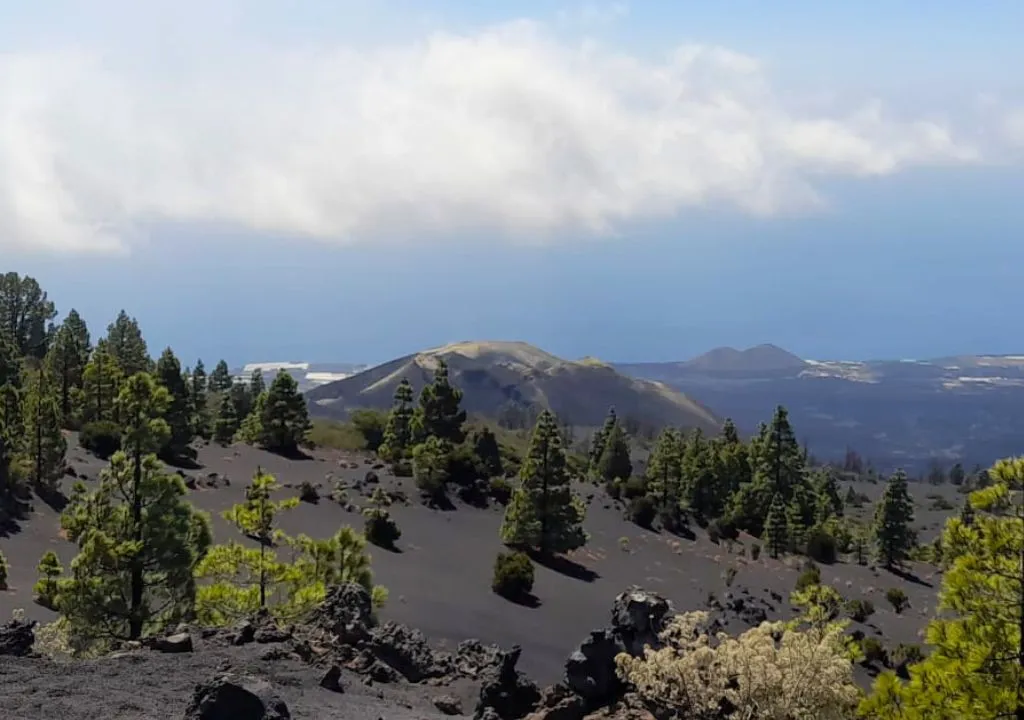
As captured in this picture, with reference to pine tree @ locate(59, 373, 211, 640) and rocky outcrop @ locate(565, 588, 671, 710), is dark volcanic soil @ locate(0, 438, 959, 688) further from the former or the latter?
rocky outcrop @ locate(565, 588, 671, 710)

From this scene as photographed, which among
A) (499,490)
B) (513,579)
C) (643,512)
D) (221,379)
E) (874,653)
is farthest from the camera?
(221,379)

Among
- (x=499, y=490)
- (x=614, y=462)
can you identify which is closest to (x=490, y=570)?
(x=499, y=490)

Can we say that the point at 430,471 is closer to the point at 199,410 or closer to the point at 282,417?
the point at 282,417

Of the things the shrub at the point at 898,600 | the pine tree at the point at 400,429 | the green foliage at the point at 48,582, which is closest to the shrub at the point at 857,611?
the shrub at the point at 898,600

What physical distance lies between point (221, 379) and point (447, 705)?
65.4 meters

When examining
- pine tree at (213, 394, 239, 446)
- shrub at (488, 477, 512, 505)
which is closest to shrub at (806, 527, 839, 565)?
shrub at (488, 477, 512, 505)

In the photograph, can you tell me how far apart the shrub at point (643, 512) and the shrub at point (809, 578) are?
8.21 m

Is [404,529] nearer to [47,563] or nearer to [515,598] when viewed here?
[515,598]

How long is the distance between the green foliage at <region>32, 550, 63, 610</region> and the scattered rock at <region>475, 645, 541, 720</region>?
25.0 ft

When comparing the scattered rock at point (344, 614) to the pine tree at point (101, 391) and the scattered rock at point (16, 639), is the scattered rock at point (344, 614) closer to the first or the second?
the scattered rock at point (16, 639)

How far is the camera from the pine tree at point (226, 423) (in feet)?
187

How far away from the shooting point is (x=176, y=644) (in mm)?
13367

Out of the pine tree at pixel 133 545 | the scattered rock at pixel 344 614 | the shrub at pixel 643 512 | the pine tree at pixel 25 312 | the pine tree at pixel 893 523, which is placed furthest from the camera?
the pine tree at pixel 25 312

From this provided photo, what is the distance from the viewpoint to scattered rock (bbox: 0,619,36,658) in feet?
42.4
